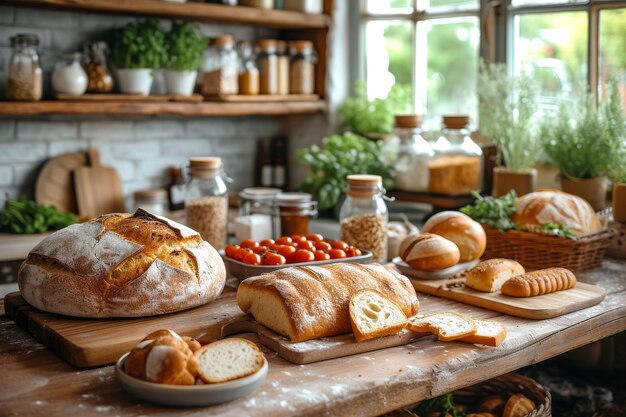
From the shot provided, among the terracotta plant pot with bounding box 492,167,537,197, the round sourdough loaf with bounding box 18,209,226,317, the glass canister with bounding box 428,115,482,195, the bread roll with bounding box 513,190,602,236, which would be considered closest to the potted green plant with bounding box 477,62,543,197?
the terracotta plant pot with bounding box 492,167,537,197

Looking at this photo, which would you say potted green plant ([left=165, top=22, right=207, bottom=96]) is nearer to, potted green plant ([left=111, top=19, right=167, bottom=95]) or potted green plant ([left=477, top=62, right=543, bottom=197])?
potted green plant ([left=111, top=19, right=167, bottom=95])

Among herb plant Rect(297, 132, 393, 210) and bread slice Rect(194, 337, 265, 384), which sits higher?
herb plant Rect(297, 132, 393, 210)

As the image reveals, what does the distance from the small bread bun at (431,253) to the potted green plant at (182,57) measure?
5.57ft

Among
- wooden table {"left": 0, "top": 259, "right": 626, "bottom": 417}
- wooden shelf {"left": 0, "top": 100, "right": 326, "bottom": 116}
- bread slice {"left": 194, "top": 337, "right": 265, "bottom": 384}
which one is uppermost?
wooden shelf {"left": 0, "top": 100, "right": 326, "bottom": 116}

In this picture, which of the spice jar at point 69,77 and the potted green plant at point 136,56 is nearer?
the spice jar at point 69,77

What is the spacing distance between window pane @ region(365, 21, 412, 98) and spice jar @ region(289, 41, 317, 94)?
32cm

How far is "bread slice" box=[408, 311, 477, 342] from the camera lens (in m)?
1.77

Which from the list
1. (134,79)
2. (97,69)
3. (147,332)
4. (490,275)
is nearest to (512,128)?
(490,275)

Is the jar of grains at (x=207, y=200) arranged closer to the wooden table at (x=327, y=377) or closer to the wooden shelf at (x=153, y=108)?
the wooden table at (x=327, y=377)

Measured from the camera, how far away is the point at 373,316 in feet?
5.78

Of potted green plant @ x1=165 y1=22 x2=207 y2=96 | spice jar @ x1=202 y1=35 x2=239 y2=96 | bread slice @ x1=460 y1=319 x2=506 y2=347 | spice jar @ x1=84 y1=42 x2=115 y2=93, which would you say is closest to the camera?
bread slice @ x1=460 y1=319 x2=506 y2=347

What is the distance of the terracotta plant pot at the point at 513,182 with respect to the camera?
299 centimetres

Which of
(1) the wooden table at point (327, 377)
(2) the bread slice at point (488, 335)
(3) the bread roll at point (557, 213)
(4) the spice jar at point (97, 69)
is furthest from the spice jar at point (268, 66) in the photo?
(2) the bread slice at point (488, 335)

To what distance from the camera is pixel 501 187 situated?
9.96ft
